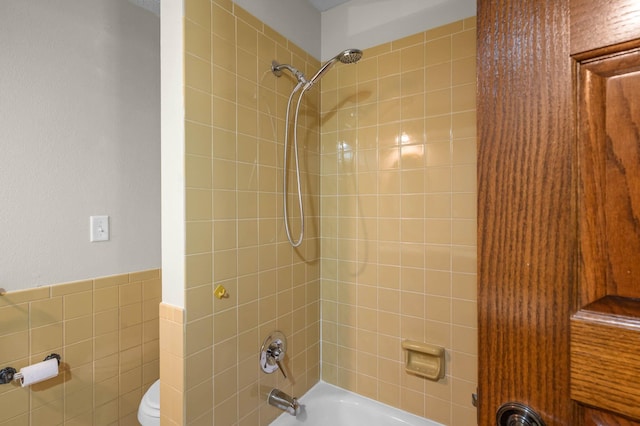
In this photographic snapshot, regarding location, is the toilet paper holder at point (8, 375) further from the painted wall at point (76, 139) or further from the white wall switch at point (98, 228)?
the white wall switch at point (98, 228)

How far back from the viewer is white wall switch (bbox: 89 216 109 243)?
1393mm

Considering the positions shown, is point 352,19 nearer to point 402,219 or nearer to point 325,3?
point 325,3

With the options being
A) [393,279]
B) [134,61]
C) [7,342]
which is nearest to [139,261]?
[7,342]

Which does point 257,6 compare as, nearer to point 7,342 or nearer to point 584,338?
point 584,338

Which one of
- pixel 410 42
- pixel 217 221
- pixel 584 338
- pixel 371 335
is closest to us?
pixel 584 338

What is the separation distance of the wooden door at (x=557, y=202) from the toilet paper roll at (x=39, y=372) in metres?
1.59

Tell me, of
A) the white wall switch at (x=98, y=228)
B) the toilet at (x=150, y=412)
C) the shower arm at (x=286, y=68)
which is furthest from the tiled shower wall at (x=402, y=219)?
the white wall switch at (x=98, y=228)

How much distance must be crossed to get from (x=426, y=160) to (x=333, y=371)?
1.30m

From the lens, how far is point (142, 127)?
1.61 meters

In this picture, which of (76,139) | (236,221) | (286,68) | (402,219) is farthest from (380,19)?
(76,139)

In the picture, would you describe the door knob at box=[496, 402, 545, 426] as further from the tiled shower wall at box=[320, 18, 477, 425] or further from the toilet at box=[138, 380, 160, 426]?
the toilet at box=[138, 380, 160, 426]

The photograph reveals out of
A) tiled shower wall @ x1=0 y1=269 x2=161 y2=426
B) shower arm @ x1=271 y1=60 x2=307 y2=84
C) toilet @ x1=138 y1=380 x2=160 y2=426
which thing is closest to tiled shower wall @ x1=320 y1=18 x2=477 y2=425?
shower arm @ x1=271 y1=60 x2=307 y2=84

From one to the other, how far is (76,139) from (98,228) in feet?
1.45

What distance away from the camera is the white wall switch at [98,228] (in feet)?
4.57
